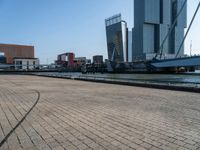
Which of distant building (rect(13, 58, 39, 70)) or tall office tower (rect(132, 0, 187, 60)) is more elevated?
tall office tower (rect(132, 0, 187, 60))

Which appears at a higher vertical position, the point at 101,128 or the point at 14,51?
the point at 14,51

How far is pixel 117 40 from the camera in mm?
130250

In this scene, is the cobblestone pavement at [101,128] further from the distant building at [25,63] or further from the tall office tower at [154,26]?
the distant building at [25,63]

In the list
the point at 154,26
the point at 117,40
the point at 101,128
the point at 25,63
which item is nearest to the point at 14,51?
the point at 25,63

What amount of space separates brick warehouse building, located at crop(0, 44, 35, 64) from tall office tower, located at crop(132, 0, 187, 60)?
71361mm

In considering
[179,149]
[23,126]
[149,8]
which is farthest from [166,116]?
[149,8]

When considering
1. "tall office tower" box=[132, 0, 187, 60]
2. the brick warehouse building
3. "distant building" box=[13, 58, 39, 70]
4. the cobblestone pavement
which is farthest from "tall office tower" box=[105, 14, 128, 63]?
the cobblestone pavement

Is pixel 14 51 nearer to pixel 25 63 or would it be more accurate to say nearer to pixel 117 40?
pixel 25 63

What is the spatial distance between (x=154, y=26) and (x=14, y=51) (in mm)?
86497

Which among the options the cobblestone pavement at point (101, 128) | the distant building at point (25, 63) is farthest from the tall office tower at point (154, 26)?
A: the cobblestone pavement at point (101, 128)

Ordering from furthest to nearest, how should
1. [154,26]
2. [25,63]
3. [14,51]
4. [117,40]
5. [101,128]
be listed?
[14,51], [25,63], [117,40], [154,26], [101,128]

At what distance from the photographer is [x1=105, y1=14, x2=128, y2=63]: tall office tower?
427 ft

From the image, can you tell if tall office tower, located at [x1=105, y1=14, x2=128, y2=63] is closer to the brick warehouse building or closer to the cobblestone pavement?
the brick warehouse building

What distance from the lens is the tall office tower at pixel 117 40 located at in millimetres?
130250
